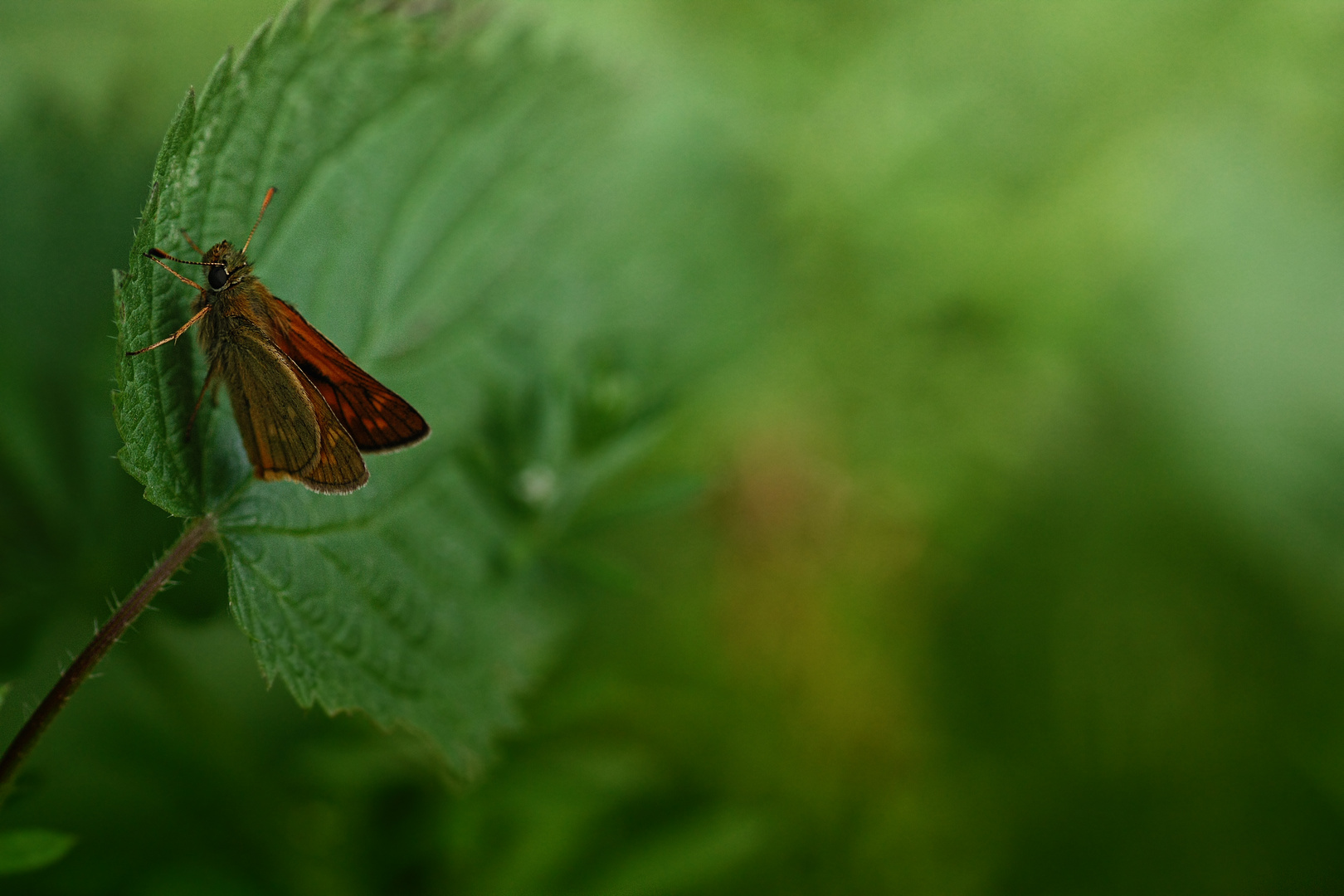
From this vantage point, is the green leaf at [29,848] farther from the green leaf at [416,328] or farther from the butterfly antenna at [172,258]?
the butterfly antenna at [172,258]

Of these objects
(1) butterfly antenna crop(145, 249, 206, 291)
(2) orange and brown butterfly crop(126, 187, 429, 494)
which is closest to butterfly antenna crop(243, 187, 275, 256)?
(2) orange and brown butterfly crop(126, 187, 429, 494)

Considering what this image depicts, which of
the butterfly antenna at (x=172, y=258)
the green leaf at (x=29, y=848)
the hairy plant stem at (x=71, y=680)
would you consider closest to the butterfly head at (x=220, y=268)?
the butterfly antenna at (x=172, y=258)

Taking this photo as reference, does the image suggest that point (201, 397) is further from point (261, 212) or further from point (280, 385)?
point (261, 212)

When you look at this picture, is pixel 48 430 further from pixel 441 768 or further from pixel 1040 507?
pixel 1040 507

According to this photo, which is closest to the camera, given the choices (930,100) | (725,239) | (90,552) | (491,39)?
(90,552)

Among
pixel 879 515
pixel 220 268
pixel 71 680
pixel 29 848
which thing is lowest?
pixel 29 848

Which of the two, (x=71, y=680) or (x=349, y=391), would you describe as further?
(x=349, y=391)

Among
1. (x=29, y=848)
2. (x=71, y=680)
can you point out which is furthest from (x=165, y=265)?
(x=29, y=848)

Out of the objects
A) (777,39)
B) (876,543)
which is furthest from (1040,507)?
(777,39)
